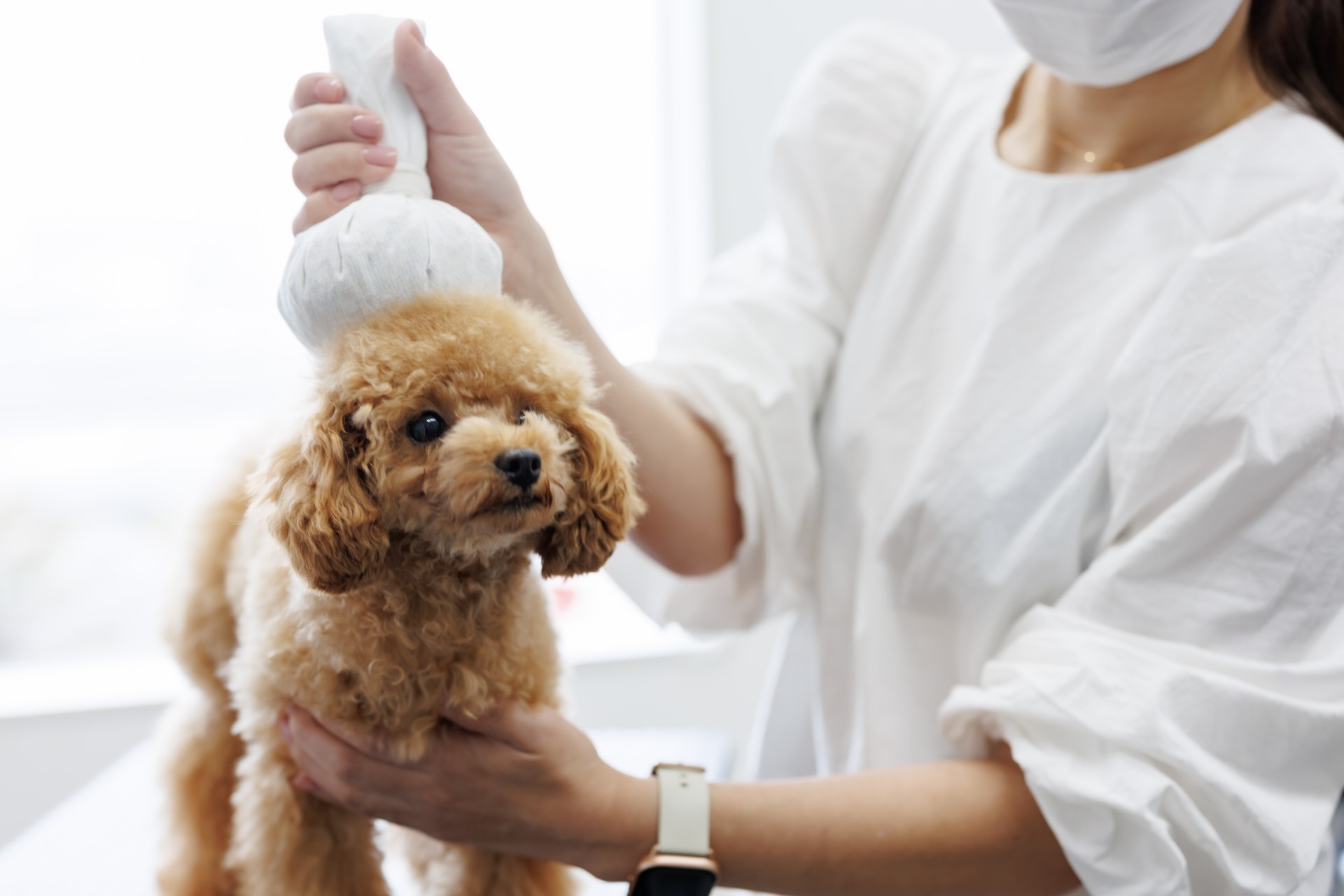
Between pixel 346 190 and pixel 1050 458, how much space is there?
55 cm

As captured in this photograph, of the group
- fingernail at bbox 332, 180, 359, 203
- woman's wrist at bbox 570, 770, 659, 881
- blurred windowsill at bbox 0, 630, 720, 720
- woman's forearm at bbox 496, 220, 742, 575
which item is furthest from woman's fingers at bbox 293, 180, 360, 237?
blurred windowsill at bbox 0, 630, 720, 720

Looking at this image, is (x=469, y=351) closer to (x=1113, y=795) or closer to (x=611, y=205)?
(x=1113, y=795)

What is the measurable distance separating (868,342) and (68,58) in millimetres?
890

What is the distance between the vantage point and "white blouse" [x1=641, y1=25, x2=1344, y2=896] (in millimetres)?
643

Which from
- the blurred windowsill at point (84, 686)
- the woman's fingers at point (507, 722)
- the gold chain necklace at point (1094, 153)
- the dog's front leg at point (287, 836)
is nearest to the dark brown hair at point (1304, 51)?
the gold chain necklace at point (1094, 153)

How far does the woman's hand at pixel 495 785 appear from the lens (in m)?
0.56

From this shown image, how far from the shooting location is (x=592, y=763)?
64 cm

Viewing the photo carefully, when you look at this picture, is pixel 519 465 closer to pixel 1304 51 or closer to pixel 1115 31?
pixel 1115 31

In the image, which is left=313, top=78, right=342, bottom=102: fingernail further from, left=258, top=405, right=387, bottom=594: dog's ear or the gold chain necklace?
the gold chain necklace

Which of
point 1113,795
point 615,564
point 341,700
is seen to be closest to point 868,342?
point 615,564

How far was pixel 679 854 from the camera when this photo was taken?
2.16 ft

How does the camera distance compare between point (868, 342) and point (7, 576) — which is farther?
point (7, 576)

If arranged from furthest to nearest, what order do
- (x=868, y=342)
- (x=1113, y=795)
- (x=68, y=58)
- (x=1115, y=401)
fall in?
(x=68, y=58)
(x=868, y=342)
(x=1115, y=401)
(x=1113, y=795)

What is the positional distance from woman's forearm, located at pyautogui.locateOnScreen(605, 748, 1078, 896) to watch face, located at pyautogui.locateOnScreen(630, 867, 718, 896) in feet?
0.07
